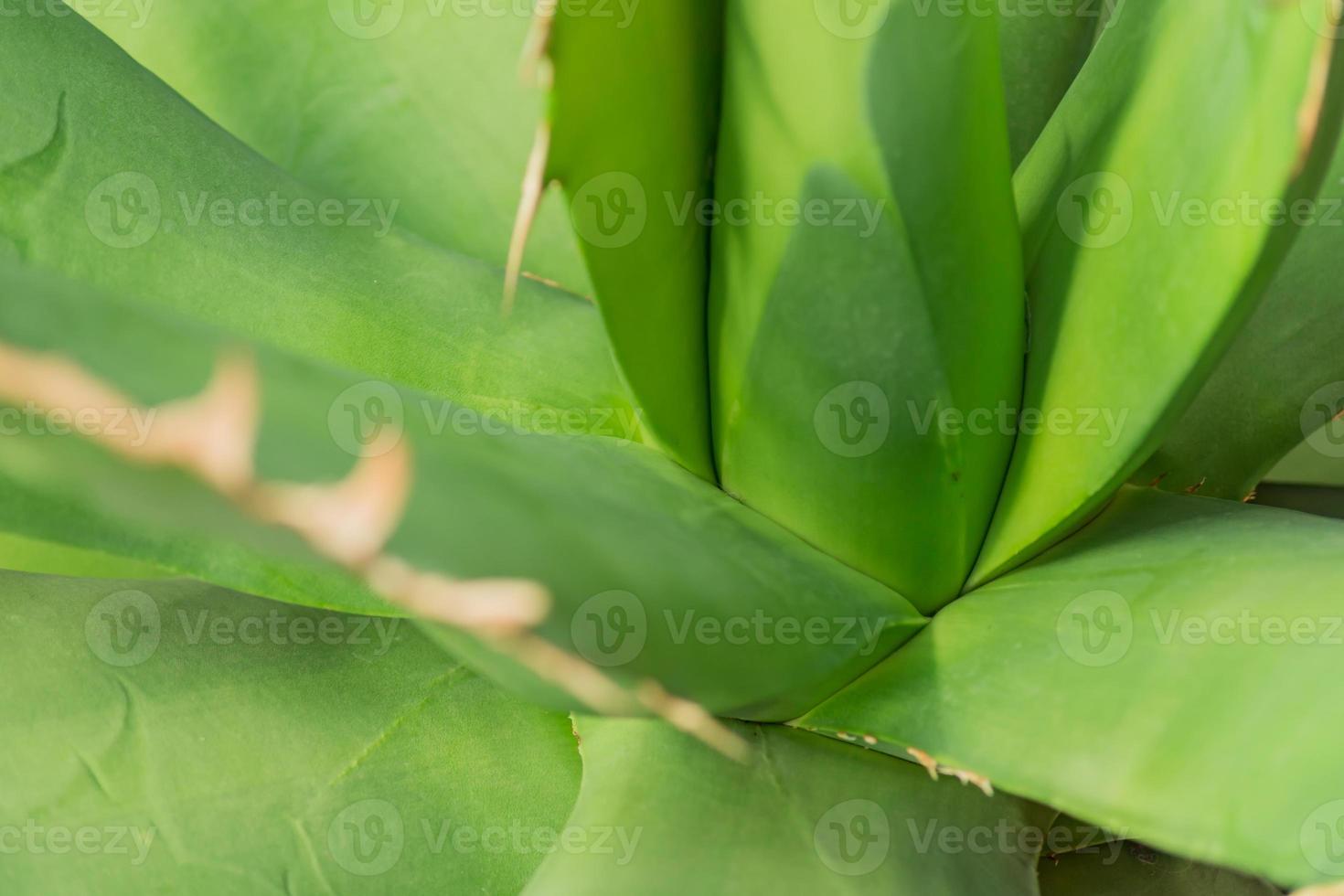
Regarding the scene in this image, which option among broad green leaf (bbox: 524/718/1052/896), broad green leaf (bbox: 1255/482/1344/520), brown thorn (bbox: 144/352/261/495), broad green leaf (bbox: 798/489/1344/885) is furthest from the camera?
broad green leaf (bbox: 1255/482/1344/520)

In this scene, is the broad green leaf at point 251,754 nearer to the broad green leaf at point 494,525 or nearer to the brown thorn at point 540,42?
the broad green leaf at point 494,525

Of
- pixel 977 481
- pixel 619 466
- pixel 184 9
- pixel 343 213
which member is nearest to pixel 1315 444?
pixel 977 481

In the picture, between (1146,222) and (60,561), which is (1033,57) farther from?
(60,561)

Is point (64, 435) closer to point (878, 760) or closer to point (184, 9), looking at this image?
point (878, 760)

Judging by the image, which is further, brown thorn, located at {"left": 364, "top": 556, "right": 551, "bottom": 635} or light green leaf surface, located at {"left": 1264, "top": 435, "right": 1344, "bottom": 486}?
light green leaf surface, located at {"left": 1264, "top": 435, "right": 1344, "bottom": 486}

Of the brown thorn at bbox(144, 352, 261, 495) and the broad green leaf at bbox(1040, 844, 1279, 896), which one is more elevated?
the brown thorn at bbox(144, 352, 261, 495)

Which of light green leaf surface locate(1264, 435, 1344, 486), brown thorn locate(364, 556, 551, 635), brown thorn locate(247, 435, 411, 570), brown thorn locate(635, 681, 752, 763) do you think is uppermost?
brown thorn locate(247, 435, 411, 570)

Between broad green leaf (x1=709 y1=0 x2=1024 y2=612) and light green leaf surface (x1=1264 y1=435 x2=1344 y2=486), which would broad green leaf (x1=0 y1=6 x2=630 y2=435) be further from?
light green leaf surface (x1=1264 y1=435 x2=1344 y2=486)

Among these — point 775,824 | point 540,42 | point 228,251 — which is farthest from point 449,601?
point 228,251

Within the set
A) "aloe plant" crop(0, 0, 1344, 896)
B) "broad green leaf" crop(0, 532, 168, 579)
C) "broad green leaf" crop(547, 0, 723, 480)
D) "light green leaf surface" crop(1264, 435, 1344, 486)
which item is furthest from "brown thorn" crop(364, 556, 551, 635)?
"light green leaf surface" crop(1264, 435, 1344, 486)
